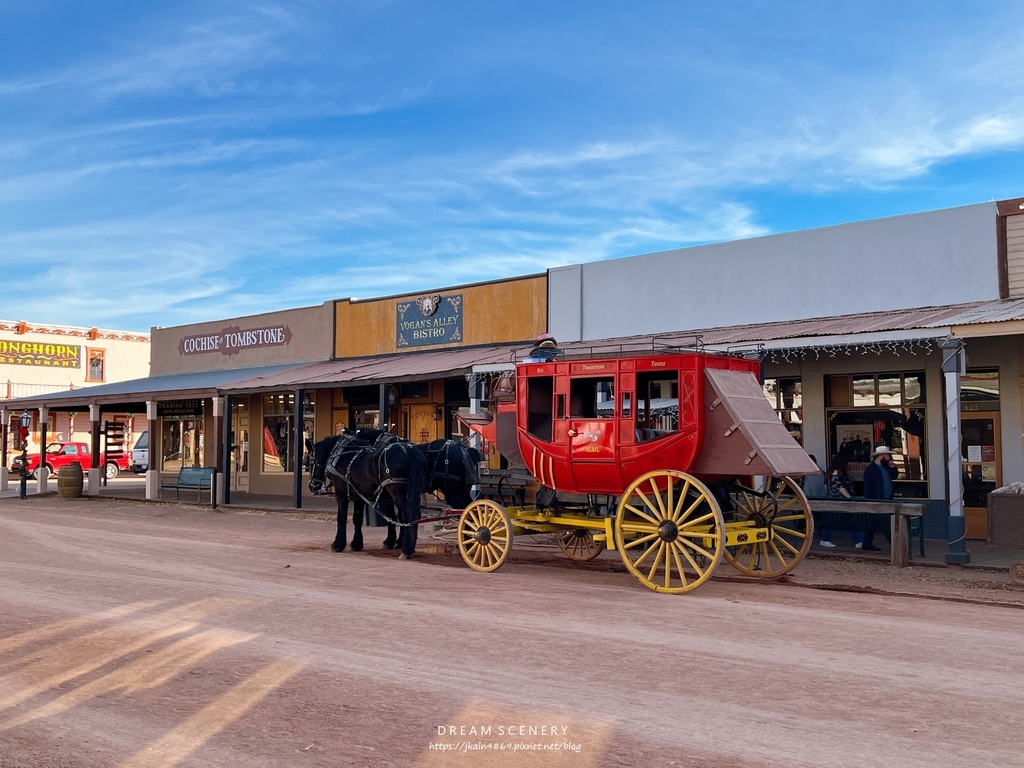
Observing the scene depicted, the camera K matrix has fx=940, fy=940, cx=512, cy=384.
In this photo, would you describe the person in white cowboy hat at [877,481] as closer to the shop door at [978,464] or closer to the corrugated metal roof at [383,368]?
the shop door at [978,464]

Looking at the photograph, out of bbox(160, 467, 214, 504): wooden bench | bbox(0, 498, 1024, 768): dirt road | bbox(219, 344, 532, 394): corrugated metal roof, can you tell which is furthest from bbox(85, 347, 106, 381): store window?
bbox(0, 498, 1024, 768): dirt road

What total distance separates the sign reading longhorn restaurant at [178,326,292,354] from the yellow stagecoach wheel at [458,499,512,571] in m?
17.2

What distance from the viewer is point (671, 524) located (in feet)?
31.6

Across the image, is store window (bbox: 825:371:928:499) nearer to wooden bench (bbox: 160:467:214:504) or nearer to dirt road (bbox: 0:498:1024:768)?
dirt road (bbox: 0:498:1024:768)

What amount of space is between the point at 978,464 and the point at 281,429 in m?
19.1

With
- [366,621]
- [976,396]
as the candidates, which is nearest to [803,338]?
[976,396]

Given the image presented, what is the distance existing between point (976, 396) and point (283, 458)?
19040 mm

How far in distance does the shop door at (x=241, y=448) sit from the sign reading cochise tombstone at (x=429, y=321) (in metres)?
7.22

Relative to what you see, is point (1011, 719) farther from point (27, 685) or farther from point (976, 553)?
point (976, 553)

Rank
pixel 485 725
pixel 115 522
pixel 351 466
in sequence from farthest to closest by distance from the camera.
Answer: pixel 115 522 → pixel 351 466 → pixel 485 725

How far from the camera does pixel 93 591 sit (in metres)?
9.91

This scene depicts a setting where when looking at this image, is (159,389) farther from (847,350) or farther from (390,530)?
(847,350)

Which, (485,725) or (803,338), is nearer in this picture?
(485,725)

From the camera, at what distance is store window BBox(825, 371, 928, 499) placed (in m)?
15.2
